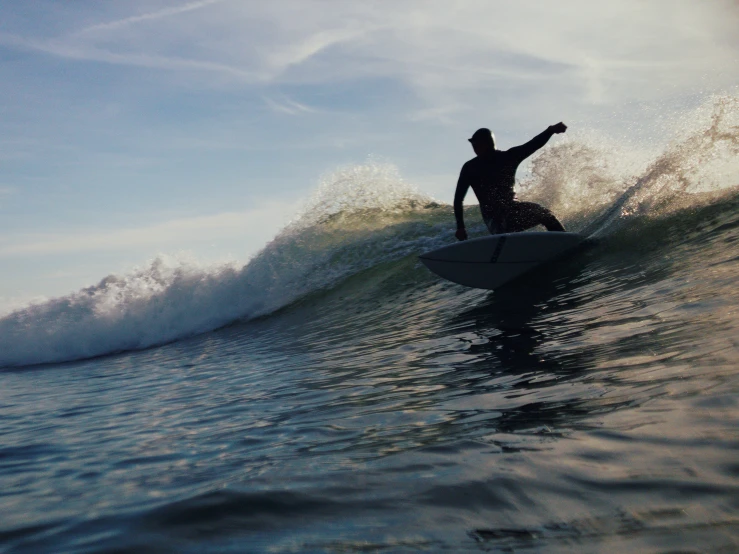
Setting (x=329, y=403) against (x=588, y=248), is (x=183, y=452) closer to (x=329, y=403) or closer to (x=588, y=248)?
(x=329, y=403)

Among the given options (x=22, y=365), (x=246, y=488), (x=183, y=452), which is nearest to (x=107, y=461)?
(x=183, y=452)

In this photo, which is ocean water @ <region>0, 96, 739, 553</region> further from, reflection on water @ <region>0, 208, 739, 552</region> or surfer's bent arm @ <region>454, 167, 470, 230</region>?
surfer's bent arm @ <region>454, 167, 470, 230</region>

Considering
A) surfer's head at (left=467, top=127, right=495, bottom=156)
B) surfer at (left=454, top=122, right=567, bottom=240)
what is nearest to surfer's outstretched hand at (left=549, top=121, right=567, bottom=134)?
surfer at (left=454, top=122, right=567, bottom=240)

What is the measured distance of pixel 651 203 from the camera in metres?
9.66

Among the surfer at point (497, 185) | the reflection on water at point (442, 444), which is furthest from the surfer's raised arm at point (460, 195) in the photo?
the reflection on water at point (442, 444)

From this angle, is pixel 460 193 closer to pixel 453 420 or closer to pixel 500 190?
pixel 500 190

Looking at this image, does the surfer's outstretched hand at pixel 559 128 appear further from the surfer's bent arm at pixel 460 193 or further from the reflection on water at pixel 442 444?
the reflection on water at pixel 442 444

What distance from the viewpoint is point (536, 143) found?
7754 mm

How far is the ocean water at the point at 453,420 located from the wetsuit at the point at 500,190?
0.79 metres

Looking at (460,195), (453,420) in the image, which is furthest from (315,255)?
(453,420)

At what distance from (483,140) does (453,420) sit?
5189 millimetres

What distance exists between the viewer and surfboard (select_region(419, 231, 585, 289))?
8008mm

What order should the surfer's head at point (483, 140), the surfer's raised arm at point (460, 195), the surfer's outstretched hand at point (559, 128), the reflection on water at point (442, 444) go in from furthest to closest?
1. the surfer's raised arm at point (460, 195)
2. the surfer's head at point (483, 140)
3. the surfer's outstretched hand at point (559, 128)
4. the reflection on water at point (442, 444)

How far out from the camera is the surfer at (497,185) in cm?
795
